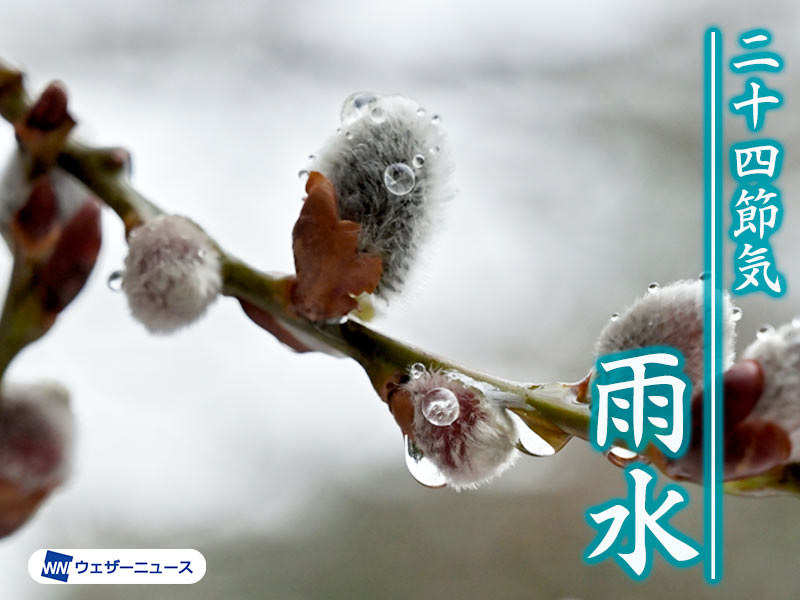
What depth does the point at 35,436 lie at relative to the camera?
1.15 ft

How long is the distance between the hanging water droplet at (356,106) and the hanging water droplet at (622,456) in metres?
0.16

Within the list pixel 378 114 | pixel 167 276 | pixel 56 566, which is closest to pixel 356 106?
pixel 378 114

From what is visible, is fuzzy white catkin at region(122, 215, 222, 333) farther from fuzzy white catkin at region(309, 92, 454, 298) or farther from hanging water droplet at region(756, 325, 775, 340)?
hanging water droplet at region(756, 325, 775, 340)

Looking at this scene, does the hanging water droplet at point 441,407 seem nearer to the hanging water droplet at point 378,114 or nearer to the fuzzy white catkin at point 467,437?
the fuzzy white catkin at point 467,437

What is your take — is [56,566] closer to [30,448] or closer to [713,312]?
[30,448]


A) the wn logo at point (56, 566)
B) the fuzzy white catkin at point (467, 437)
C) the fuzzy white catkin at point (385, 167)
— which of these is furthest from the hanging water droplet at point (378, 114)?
the wn logo at point (56, 566)

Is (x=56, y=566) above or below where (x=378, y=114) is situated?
below

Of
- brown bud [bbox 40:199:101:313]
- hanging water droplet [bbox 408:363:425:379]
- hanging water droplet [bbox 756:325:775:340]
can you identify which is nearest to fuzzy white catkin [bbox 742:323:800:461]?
hanging water droplet [bbox 756:325:775:340]

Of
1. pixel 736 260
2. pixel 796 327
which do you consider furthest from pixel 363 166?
pixel 736 260

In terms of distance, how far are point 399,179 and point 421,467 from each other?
110 millimetres

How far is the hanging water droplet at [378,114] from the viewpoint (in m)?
0.37

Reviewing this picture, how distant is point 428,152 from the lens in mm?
377

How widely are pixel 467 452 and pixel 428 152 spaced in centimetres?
12

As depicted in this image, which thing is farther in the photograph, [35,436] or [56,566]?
[56,566]
